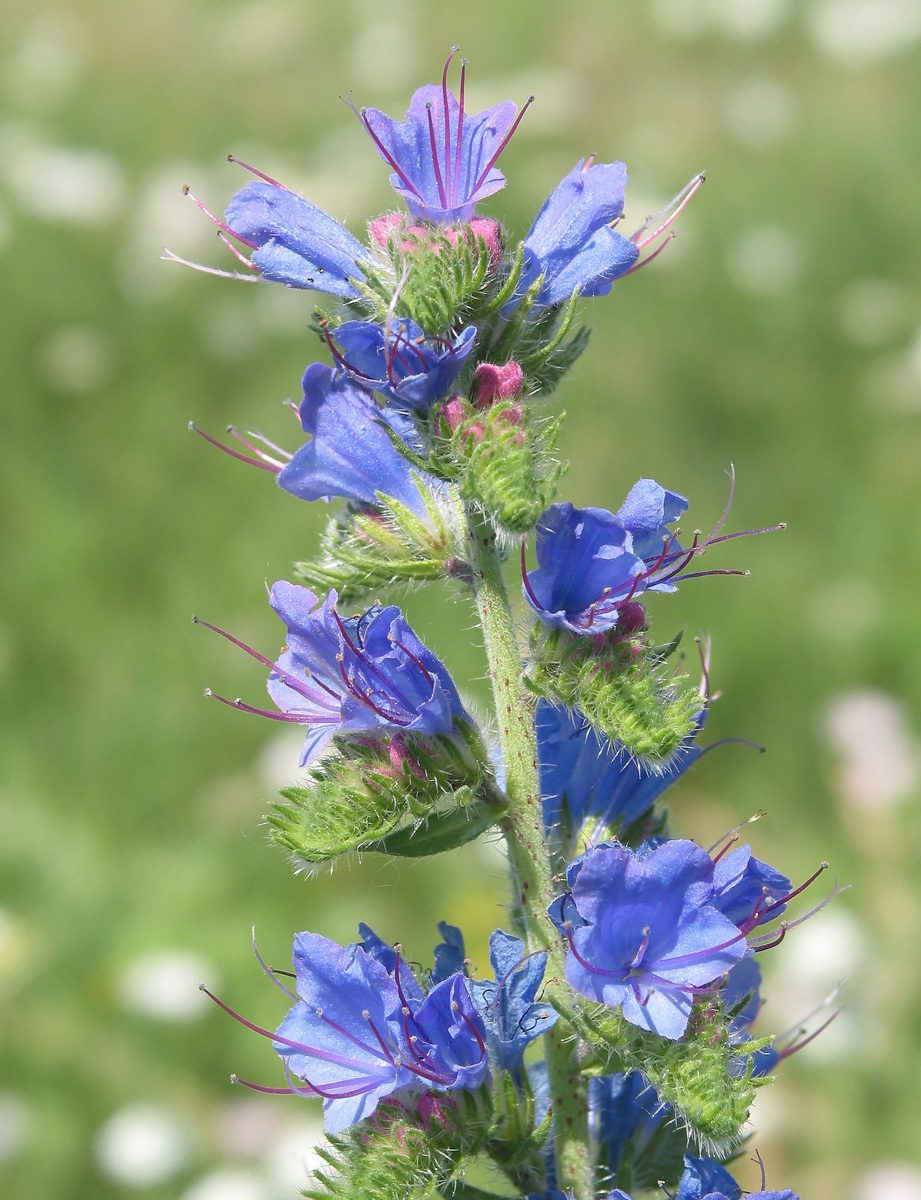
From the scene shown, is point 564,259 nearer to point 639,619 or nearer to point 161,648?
point 639,619

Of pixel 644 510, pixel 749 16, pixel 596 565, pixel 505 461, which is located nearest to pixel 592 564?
pixel 596 565

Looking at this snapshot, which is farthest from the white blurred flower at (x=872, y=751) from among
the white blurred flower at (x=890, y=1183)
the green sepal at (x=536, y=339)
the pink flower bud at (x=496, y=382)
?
the pink flower bud at (x=496, y=382)

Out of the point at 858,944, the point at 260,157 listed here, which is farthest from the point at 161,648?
the point at 260,157

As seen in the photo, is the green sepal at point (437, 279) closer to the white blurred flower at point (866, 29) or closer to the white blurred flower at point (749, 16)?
the white blurred flower at point (866, 29)

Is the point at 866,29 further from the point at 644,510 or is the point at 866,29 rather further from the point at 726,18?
the point at 644,510

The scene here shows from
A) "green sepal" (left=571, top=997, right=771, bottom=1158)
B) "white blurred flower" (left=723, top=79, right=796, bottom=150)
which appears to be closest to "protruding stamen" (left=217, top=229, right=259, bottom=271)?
"green sepal" (left=571, top=997, right=771, bottom=1158)

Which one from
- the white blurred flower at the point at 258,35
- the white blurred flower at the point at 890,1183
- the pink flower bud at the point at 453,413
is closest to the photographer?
the pink flower bud at the point at 453,413
